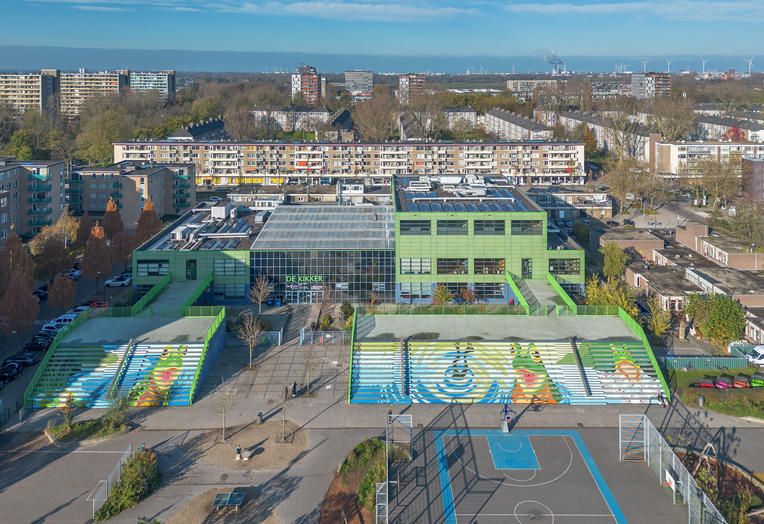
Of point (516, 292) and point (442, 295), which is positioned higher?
point (516, 292)

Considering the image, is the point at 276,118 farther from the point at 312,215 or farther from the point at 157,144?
the point at 312,215

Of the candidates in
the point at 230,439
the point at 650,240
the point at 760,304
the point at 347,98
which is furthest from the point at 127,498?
the point at 347,98

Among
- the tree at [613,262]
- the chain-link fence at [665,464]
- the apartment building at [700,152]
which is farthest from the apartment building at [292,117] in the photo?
the chain-link fence at [665,464]

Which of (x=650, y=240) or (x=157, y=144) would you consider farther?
(x=157, y=144)

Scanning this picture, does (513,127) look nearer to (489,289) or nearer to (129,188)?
(129,188)

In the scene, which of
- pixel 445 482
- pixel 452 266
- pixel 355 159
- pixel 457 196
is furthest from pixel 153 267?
pixel 355 159

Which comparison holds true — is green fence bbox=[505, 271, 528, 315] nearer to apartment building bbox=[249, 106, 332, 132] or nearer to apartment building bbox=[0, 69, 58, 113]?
apartment building bbox=[249, 106, 332, 132]
